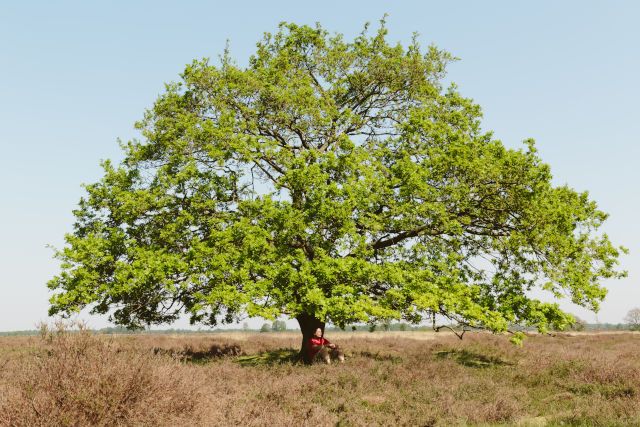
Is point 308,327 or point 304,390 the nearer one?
point 304,390

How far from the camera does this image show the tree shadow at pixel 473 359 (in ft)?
59.8

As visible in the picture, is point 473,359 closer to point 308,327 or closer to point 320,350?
point 320,350

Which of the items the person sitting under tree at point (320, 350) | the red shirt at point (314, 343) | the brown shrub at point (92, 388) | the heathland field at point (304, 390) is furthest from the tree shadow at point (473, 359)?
the brown shrub at point (92, 388)

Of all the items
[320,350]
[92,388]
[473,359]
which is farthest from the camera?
[473,359]

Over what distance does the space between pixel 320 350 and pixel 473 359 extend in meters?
6.40

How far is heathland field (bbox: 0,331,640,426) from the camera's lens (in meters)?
7.23

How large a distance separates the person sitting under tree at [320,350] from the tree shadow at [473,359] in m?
4.56

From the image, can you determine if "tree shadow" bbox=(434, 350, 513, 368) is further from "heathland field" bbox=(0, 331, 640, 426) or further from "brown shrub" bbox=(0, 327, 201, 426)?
"brown shrub" bbox=(0, 327, 201, 426)

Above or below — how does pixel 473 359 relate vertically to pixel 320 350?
below

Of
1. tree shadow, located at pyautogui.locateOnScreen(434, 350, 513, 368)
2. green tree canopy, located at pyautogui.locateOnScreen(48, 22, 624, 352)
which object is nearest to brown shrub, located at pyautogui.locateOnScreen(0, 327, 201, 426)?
green tree canopy, located at pyautogui.locateOnScreen(48, 22, 624, 352)

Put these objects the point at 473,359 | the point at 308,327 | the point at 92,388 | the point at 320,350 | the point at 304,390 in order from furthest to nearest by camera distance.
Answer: the point at 473,359
the point at 308,327
the point at 320,350
the point at 304,390
the point at 92,388

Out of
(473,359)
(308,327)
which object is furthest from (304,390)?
(473,359)

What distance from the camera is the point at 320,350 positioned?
707 inches

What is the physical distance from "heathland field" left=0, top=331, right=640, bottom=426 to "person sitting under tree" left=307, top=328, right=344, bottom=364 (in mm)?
687
